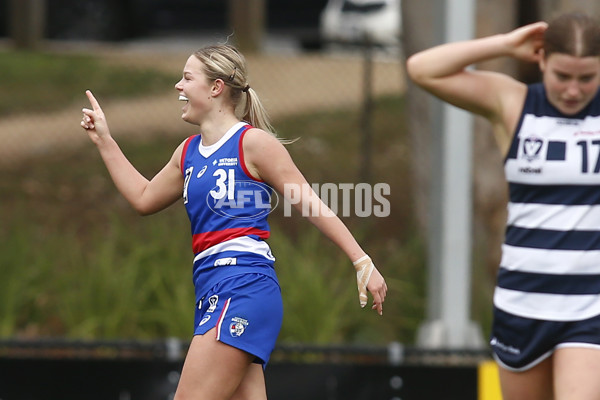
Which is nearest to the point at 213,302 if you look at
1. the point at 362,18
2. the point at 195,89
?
the point at 195,89

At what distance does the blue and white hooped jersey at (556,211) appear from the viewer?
3.74 meters

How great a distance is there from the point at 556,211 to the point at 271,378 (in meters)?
2.59

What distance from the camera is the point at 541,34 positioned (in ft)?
12.7

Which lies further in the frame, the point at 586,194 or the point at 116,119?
the point at 116,119

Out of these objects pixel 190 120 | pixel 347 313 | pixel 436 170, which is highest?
pixel 190 120

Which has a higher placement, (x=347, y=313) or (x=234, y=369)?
(x=234, y=369)

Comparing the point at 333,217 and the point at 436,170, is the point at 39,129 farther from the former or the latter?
the point at 333,217

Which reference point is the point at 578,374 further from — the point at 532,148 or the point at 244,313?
the point at 244,313

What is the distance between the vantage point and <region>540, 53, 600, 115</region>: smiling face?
11.9ft

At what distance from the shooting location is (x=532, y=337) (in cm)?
381

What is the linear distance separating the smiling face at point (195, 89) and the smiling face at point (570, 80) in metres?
1.21

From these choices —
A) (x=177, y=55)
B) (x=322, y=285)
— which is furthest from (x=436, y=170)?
(x=177, y=55)

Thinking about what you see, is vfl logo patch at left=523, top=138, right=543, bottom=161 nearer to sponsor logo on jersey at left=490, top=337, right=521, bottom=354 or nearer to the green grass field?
sponsor logo on jersey at left=490, top=337, right=521, bottom=354

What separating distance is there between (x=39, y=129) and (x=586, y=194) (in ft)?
27.4
